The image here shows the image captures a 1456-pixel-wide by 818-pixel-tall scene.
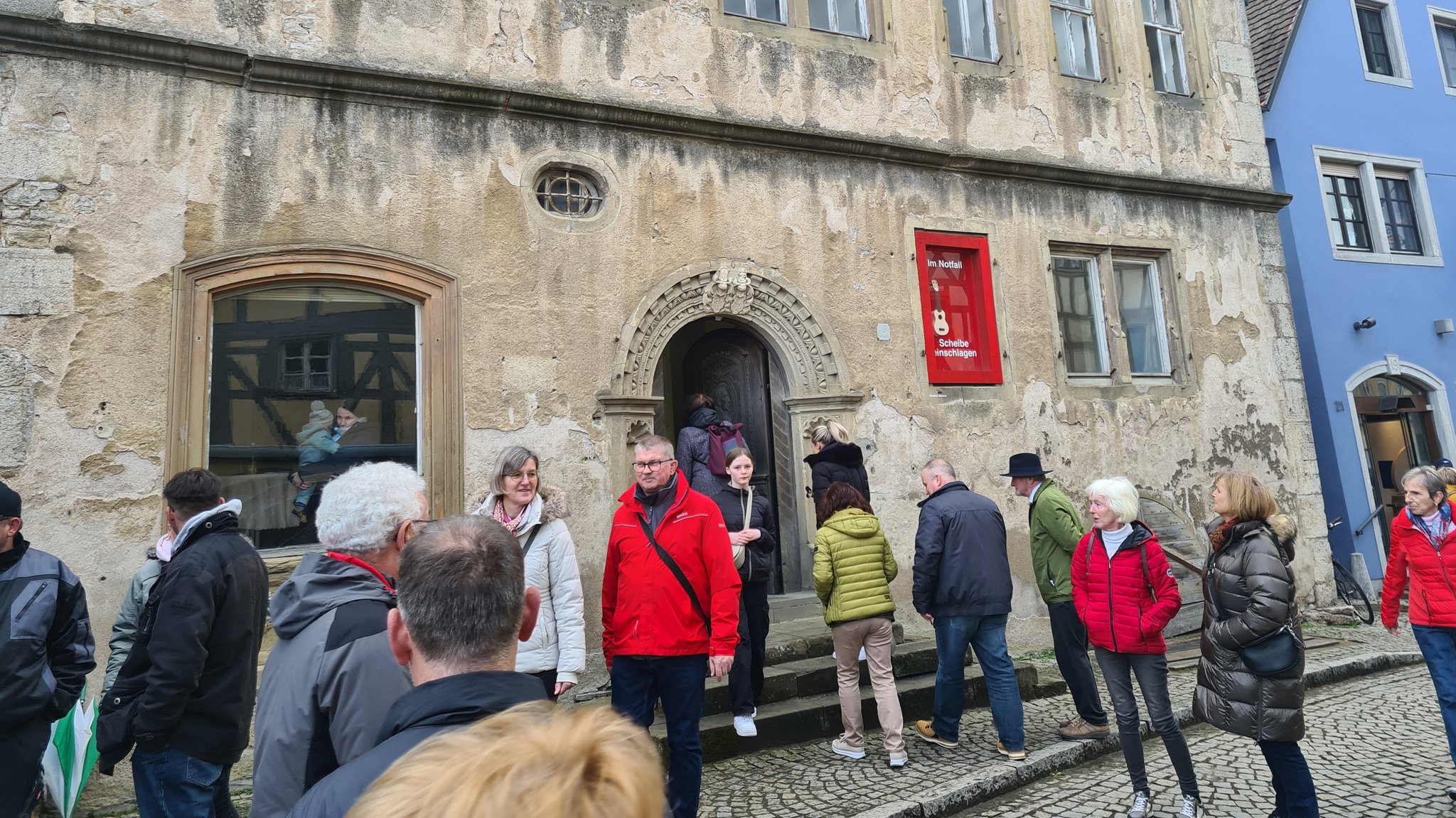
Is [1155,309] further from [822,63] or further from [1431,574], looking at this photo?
[1431,574]

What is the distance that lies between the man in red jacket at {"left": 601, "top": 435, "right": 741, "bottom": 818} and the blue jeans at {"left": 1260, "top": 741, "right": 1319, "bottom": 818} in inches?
91.9

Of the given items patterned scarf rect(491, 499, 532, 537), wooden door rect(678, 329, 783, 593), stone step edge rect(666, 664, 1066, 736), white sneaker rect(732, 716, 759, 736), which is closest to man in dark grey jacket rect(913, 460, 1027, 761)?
stone step edge rect(666, 664, 1066, 736)

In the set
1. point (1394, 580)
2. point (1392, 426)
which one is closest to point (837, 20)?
point (1394, 580)

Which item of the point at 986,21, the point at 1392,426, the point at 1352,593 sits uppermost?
the point at 986,21

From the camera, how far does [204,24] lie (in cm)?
612

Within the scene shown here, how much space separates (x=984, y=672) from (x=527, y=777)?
4920mm

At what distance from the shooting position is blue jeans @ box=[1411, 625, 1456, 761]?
4.46 m

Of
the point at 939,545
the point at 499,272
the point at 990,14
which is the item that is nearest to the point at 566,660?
the point at 939,545

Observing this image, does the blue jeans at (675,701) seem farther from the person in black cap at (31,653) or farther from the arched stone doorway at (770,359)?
the arched stone doorway at (770,359)

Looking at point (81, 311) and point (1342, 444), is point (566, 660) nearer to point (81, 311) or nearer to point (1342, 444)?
point (81, 311)

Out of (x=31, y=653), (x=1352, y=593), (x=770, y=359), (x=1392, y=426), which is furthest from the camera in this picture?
(x=1392, y=426)

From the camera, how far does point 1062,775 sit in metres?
5.16

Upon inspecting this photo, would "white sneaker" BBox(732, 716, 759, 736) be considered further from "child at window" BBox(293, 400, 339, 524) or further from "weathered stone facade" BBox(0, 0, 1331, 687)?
"child at window" BBox(293, 400, 339, 524)

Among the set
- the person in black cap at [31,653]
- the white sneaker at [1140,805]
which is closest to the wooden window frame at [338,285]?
the person in black cap at [31,653]
